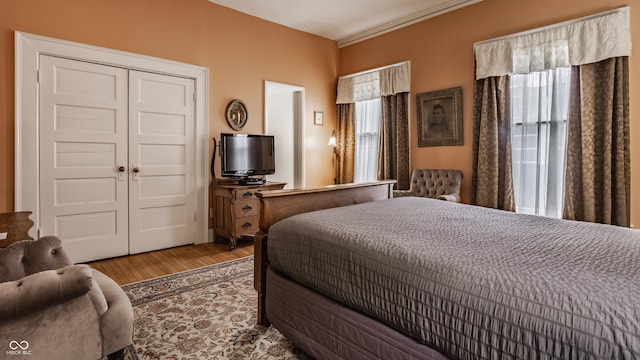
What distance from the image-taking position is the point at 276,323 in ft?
6.36

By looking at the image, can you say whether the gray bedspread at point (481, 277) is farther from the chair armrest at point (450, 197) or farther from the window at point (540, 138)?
the window at point (540, 138)

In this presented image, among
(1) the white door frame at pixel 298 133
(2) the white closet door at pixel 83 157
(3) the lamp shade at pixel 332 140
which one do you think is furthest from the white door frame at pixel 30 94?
(3) the lamp shade at pixel 332 140

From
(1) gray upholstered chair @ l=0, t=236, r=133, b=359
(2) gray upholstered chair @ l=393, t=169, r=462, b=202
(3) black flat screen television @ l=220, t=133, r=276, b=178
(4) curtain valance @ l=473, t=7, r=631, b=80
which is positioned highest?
(4) curtain valance @ l=473, t=7, r=631, b=80

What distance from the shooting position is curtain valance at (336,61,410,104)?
4743mm

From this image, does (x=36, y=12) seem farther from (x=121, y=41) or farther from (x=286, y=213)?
(x=286, y=213)

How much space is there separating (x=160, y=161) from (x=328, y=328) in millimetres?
3165

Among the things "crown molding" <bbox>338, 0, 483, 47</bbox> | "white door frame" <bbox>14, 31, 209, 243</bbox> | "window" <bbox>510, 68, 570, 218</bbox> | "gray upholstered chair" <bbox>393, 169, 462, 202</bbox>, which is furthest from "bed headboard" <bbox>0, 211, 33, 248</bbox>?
"crown molding" <bbox>338, 0, 483, 47</bbox>

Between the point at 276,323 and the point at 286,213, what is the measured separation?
66 cm

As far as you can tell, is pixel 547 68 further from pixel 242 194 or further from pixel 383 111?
pixel 242 194

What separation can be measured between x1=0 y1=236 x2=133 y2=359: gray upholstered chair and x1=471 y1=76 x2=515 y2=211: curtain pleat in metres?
3.75

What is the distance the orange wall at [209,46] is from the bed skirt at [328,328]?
297 centimetres

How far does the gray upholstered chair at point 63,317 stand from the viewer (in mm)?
1084

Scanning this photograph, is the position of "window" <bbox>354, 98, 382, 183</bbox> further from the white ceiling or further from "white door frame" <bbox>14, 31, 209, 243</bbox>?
"white door frame" <bbox>14, 31, 209, 243</bbox>

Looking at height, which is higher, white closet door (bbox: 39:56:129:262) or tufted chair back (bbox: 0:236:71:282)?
white closet door (bbox: 39:56:129:262)
